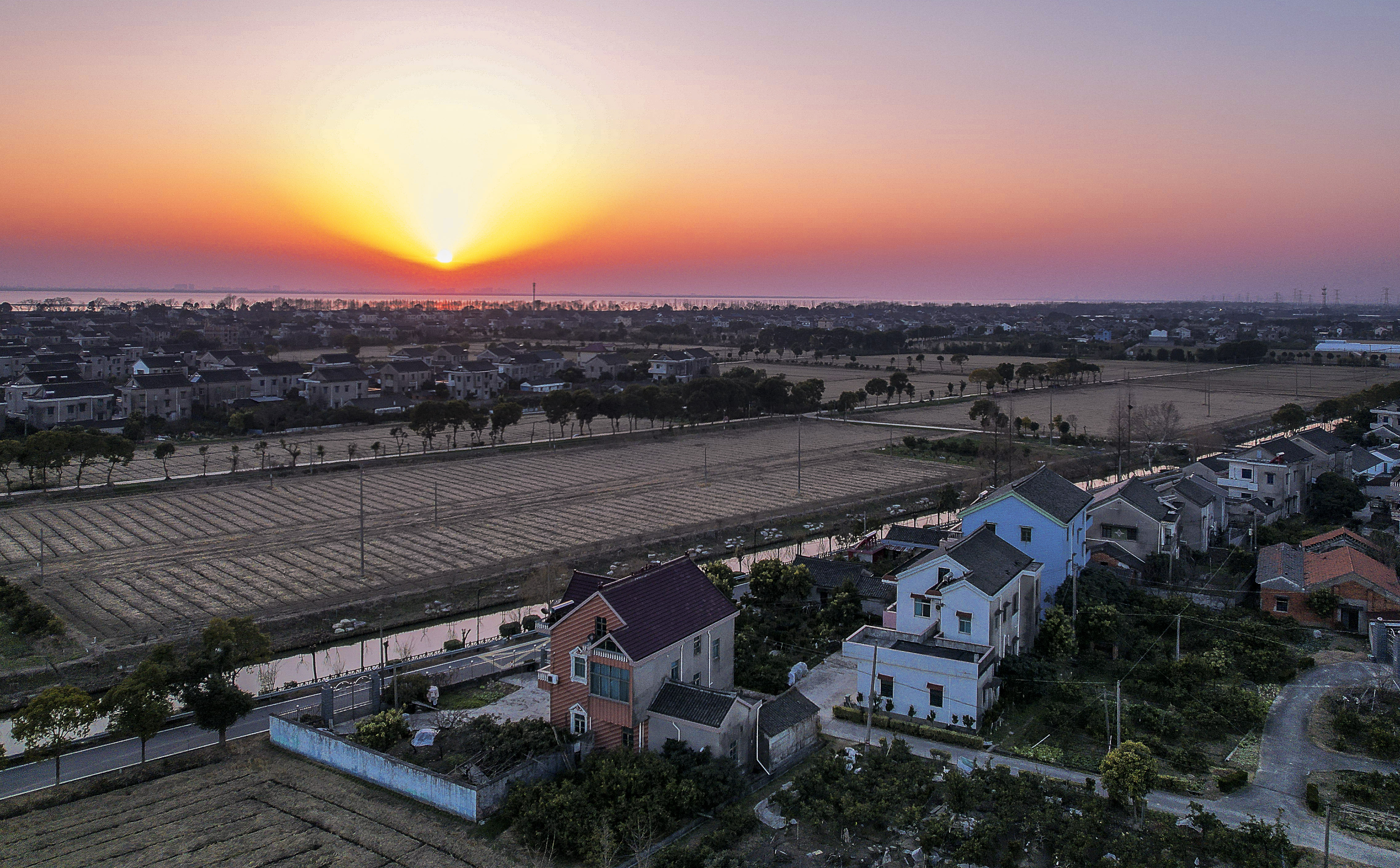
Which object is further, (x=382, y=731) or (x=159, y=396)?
(x=159, y=396)

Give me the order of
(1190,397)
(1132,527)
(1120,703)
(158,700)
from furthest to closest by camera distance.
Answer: (1190,397), (1132,527), (1120,703), (158,700)

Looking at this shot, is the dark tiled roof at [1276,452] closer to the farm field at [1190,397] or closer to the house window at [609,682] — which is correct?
the farm field at [1190,397]

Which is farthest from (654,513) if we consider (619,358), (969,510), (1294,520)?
(619,358)

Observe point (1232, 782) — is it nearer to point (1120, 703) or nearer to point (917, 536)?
point (1120, 703)

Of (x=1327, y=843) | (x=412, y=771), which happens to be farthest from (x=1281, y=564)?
(x=412, y=771)

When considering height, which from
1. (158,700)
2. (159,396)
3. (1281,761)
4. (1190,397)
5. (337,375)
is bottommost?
(1281,761)

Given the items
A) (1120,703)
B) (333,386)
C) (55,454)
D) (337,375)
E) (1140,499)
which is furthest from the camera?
(337,375)
